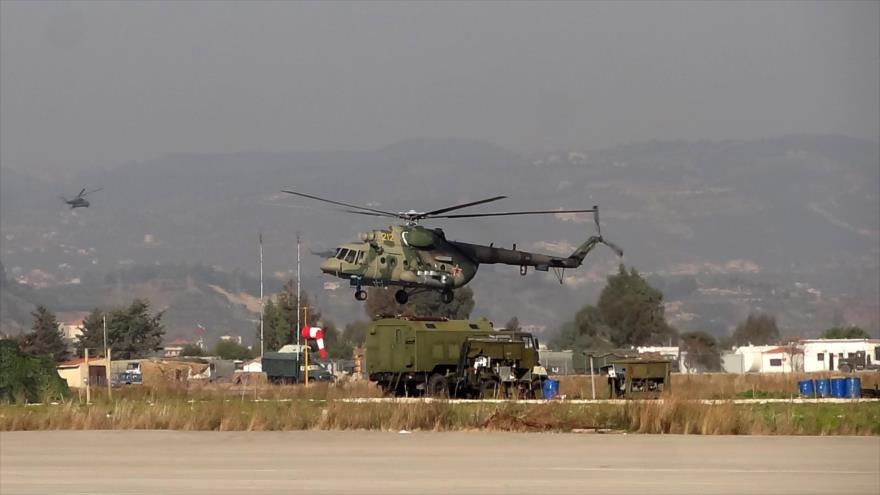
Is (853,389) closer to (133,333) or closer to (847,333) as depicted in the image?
(133,333)

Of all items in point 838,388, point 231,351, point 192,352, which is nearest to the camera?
point 838,388

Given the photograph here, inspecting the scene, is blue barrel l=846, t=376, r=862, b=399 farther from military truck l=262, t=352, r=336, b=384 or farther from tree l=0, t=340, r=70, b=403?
military truck l=262, t=352, r=336, b=384

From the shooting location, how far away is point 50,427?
1272 inches

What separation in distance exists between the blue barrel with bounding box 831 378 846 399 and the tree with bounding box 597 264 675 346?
7139 centimetres

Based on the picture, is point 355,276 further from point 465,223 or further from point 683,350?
point 465,223

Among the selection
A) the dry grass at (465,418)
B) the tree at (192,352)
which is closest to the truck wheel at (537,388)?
the dry grass at (465,418)

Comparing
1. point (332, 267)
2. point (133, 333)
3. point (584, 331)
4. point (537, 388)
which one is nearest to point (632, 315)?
point (584, 331)

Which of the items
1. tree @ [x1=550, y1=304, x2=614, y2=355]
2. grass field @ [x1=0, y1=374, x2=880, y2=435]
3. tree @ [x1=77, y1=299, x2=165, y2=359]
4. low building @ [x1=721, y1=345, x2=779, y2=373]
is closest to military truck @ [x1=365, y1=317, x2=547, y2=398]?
grass field @ [x1=0, y1=374, x2=880, y2=435]

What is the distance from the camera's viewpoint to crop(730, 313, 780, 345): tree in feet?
420

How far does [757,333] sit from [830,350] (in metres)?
24.5

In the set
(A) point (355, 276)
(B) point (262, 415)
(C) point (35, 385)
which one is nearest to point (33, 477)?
(B) point (262, 415)

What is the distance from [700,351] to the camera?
362ft

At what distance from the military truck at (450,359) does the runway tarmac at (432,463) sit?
1891cm

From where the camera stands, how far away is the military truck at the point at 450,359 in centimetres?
4831
